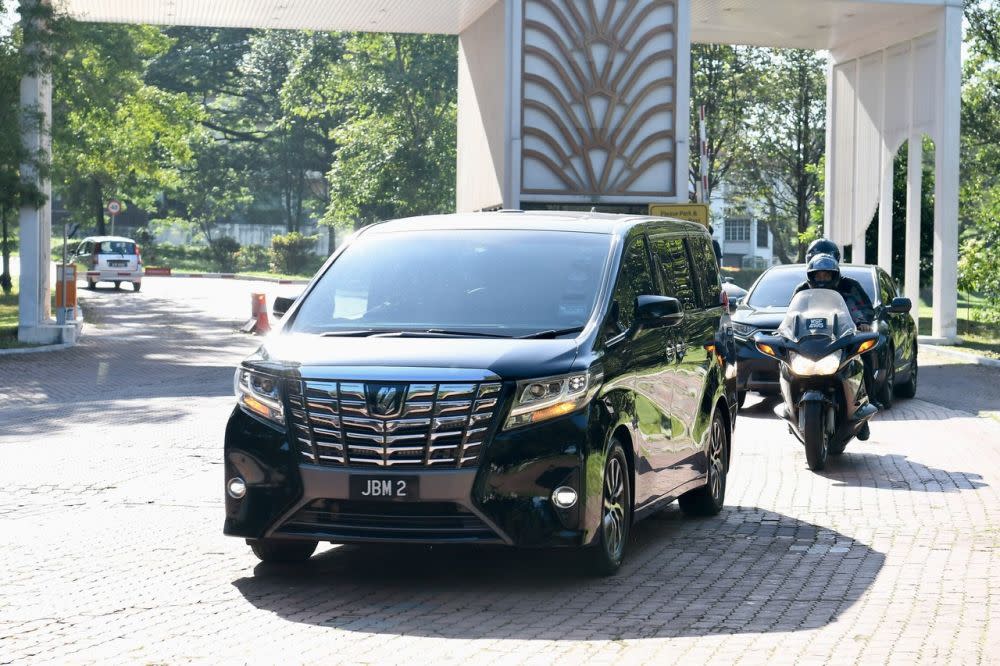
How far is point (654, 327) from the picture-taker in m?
8.62

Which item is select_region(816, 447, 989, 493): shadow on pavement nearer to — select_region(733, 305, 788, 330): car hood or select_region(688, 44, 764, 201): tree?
select_region(733, 305, 788, 330): car hood

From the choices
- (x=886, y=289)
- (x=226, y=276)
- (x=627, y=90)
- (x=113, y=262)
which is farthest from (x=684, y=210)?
(x=226, y=276)

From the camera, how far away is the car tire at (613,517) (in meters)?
7.56

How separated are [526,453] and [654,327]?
1.74m

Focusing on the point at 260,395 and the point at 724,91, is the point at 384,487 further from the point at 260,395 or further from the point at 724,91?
the point at 724,91

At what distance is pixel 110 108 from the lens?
3281 centimetres

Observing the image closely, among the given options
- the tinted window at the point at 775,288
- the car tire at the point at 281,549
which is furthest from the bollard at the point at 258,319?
the car tire at the point at 281,549

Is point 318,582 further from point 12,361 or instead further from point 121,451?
point 12,361

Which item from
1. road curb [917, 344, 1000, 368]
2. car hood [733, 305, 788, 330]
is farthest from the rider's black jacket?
road curb [917, 344, 1000, 368]

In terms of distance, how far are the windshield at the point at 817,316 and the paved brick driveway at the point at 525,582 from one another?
3.53 ft

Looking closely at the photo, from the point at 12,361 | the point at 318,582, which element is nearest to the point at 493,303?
the point at 318,582

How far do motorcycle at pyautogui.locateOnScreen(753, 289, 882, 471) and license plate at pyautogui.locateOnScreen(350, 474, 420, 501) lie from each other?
5674 mm

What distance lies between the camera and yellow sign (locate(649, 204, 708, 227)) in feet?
85.7

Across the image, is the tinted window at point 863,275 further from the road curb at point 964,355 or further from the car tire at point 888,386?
the road curb at point 964,355
